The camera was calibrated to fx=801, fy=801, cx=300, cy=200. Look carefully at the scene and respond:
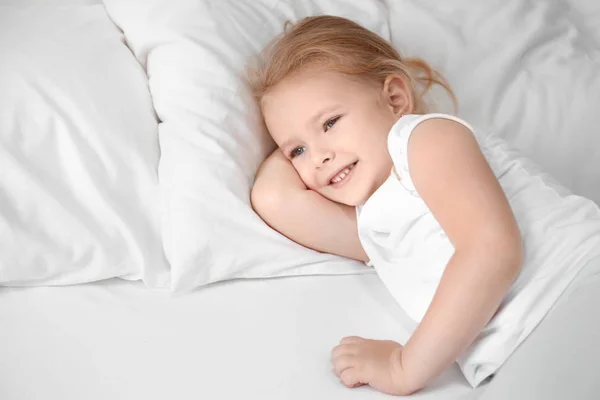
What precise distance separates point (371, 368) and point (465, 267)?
0.18 meters

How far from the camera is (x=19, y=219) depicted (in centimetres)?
121

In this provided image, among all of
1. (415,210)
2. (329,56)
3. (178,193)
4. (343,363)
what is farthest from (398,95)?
(343,363)

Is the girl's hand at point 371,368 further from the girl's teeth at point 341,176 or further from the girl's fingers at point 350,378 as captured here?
the girl's teeth at point 341,176

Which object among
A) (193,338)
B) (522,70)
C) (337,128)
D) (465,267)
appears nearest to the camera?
(465,267)

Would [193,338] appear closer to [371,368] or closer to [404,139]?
[371,368]

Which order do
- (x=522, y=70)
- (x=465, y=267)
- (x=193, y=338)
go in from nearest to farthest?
(x=465, y=267) < (x=193, y=338) < (x=522, y=70)

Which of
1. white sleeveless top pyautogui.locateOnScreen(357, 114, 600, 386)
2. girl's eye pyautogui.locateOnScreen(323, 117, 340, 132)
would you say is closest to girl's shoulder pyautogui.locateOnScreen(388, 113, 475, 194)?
white sleeveless top pyautogui.locateOnScreen(357, 114, 600, 386)

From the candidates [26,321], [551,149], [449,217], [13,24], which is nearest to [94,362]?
[26,321]

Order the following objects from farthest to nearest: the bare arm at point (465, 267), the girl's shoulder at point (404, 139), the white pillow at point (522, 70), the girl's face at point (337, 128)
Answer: the white pillow at point (522, 70) < the girl's face at point (337, 128) < the girl's shoulder at point (404, 139) < the bare arm at point (465, 267)

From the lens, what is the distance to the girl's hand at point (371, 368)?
1.02 meters

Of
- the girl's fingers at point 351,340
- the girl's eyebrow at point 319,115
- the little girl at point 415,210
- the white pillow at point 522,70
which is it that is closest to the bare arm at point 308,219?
the little girl at point 415,210

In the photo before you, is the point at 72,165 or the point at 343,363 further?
the point at 72,165

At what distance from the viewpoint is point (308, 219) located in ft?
4.24

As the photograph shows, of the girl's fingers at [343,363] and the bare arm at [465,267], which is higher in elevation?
the bare arm at [465,267]
